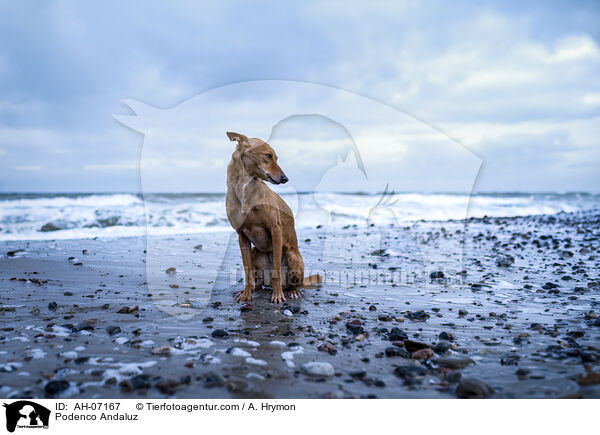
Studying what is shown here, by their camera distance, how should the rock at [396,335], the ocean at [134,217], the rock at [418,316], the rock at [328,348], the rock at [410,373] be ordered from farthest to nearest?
the ocean at [134,217]
the rock at [418,316]
the rock at [396,335]
the rock at [328,348]
the rock at [410,373]

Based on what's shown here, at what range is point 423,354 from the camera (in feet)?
12.1

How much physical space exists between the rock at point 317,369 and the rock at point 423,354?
2.77 feet

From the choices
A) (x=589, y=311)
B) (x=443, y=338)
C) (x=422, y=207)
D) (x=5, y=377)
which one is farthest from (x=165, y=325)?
(x=422, y=207)

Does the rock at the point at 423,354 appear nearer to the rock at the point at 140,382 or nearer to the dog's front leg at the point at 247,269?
A: the rock at the point at 140,382

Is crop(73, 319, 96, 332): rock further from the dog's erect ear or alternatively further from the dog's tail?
the dog's tail

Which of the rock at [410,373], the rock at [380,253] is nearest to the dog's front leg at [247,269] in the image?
the rock at [410,373]

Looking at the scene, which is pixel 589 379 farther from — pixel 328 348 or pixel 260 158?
pixel 260 158

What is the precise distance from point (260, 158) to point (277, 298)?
6.91 ft

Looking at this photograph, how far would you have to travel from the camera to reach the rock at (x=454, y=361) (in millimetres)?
3488

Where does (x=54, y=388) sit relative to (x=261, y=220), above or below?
below
